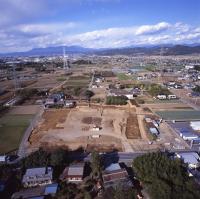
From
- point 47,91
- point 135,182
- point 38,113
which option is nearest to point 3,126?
point 38,113

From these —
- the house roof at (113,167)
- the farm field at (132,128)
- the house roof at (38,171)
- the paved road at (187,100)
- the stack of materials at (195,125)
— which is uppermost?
the house roof at (38,171)

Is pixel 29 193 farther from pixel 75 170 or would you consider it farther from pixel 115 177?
pixel 115 177

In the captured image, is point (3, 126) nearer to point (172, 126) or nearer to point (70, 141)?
point (70, 141)

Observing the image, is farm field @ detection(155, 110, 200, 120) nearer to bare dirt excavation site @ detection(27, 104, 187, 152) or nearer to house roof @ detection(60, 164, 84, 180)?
bare dirt excavation site @ detection(27, 104, 187, 152)

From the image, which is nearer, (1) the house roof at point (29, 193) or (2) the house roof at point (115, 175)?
A: (1) the house roof at point (29, 193)

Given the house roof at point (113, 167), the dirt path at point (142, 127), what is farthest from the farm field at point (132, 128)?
the house roof at point (113, 167)

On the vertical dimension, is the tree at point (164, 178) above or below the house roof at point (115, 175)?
above

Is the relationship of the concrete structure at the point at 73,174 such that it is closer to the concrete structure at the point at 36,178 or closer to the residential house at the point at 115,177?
the concrete structure at the point at 36,178
